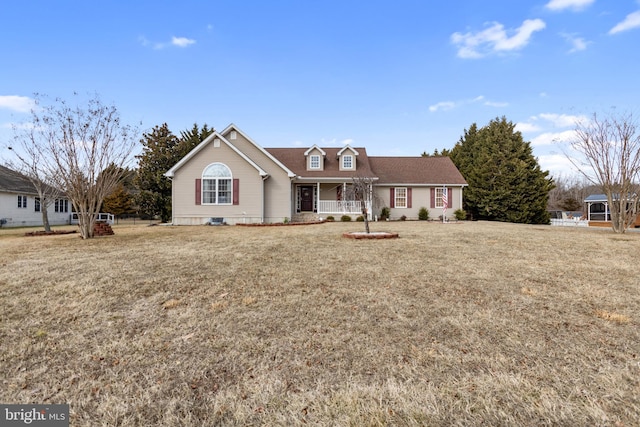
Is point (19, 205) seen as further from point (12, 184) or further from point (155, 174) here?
point (155, 174)

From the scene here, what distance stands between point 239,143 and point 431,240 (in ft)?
46.8

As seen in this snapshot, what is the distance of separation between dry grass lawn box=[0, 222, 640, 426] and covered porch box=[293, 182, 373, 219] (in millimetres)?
13811

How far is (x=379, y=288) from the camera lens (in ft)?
17.2

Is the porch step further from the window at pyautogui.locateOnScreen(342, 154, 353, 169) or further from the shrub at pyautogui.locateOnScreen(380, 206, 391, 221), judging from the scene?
the shrub at pyautogui.locateOnScreen(380, 206, 391, 221)

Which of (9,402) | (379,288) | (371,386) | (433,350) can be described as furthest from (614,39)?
(9,402)

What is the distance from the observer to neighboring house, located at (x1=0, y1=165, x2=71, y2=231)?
23422mm

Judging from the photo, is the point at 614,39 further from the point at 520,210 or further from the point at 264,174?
the point at 264,174

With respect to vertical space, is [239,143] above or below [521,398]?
above

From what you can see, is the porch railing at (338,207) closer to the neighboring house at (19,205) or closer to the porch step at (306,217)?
the porch step at (306,217)

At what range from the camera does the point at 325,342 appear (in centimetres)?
344

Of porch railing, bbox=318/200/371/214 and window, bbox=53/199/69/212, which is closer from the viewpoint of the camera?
porch railing, bbox=318/200/371/214

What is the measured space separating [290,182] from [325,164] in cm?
417

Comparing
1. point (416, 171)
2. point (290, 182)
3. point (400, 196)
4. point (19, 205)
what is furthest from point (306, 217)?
point (19, 205)

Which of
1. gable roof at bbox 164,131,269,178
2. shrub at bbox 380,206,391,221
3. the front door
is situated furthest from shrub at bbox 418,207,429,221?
gable roof at bbox 164,131,269,178
